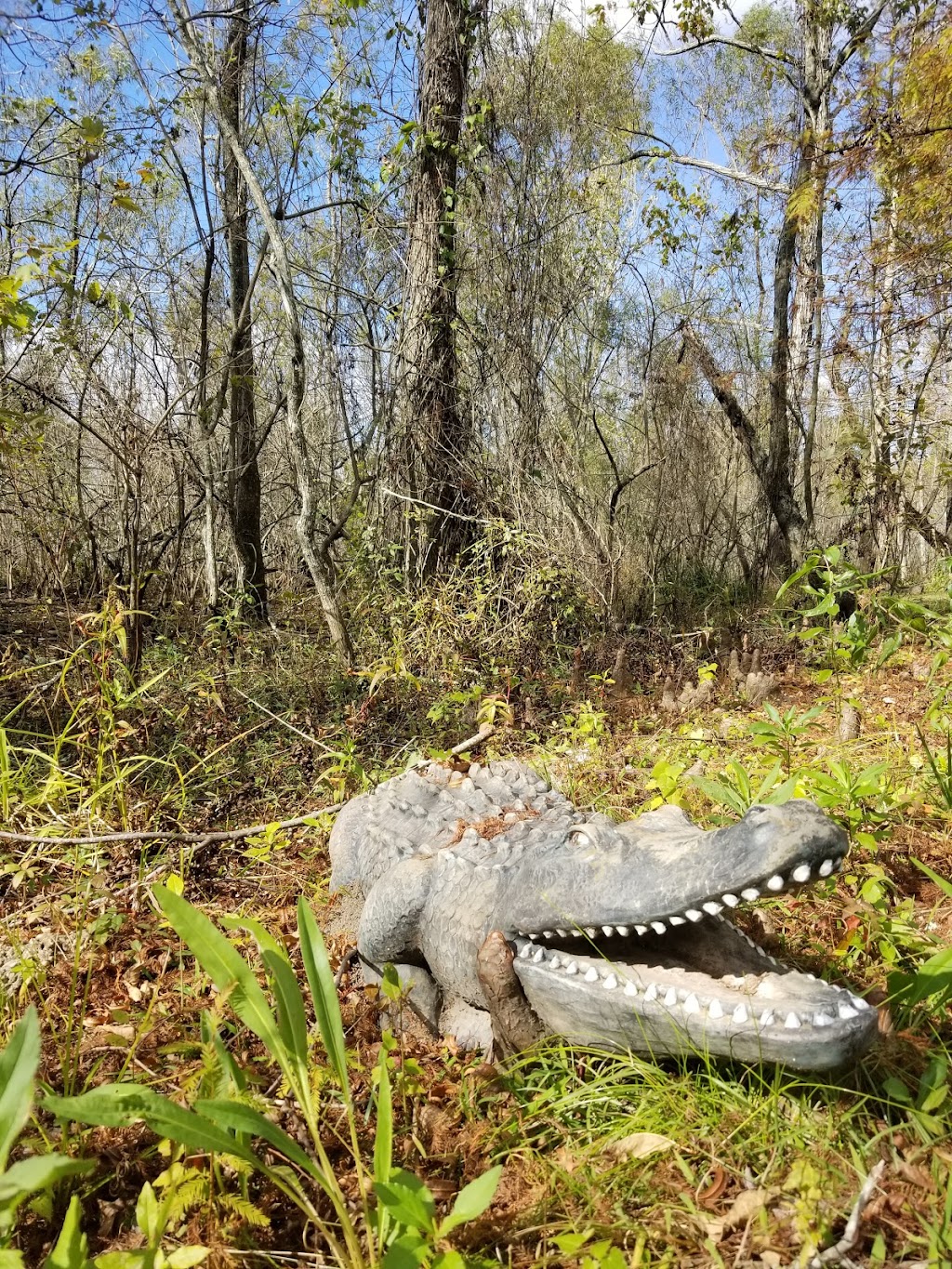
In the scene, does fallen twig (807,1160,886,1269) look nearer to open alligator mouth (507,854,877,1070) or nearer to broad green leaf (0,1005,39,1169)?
open alligator mouth (507,854,877,1070)

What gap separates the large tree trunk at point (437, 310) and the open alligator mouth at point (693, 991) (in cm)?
481

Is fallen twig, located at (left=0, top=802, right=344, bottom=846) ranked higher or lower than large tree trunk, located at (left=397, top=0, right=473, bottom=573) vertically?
lower

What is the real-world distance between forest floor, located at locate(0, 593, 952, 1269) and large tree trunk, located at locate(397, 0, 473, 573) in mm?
2769

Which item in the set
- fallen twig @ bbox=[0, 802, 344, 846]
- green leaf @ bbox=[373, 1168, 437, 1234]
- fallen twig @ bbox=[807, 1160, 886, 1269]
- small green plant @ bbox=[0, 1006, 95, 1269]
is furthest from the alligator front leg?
fallen twig @ bbox=[0, 802, 344, 846]

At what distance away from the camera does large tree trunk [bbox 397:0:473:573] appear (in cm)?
631

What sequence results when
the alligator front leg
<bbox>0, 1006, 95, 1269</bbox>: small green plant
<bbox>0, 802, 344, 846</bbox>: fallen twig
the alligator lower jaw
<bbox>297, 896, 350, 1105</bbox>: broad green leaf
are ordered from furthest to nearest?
<bbox>0, 802, 344, 846</bbox>: fallen twig, the alligator front leg, <bbox>297, 896, 350, 1105</bbox>: broad green leaf, the alligator lower jaw, <bbox>0, 1006, 95, 1269</bbox>: small green plant

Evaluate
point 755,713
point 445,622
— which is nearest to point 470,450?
point 445,622

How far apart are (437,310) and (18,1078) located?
6297mm

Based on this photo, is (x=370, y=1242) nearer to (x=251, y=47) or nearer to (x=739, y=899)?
(x=739, y=899)

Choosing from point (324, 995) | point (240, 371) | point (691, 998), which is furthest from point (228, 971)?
point (240, 371)

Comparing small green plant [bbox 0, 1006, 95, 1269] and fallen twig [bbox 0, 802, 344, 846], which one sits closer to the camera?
small green plant [bbox 0, 1006, 95, 1269]

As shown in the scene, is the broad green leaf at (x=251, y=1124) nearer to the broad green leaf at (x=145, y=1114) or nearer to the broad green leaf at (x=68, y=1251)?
the broad green leaf at (x=145, y=1114)

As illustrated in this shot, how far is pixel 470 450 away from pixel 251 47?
390 centimetres

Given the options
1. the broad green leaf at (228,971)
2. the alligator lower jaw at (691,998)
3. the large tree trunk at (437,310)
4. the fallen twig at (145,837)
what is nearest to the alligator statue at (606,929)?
the alligator lower jaw at (691,998)
